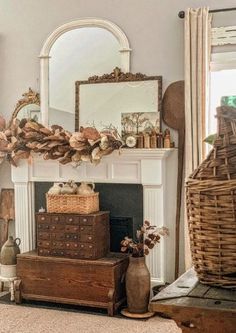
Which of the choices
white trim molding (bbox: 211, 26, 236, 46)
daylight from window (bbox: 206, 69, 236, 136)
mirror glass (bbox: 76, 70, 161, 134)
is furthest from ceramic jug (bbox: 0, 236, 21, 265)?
white trim molding (bbox: 211, 26, 236, 46)

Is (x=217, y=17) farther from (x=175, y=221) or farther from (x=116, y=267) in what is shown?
(x=116, y=267)

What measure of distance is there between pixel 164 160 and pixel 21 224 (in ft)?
5.27

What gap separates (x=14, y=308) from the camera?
14.3ft

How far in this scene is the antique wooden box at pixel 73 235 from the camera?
4305 mm

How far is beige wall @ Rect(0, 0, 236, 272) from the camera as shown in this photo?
14.8 feet

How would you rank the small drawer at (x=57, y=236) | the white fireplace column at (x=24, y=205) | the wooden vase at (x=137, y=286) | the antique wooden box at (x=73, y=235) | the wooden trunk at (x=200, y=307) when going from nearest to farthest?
the wooden trunk at (x=200, y=307), the wooden vase at (x=137, y=286), the antique wooden box at (x=73, y=235), the small drawer at (x=57, y=236), the white fireplace column at (x=24, y=205)

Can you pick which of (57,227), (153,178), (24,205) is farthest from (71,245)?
(153,178)

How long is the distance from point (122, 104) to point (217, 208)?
369 centimetres

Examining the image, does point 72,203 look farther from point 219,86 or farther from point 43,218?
point 219,86

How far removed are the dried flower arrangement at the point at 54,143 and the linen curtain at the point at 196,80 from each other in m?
0.66

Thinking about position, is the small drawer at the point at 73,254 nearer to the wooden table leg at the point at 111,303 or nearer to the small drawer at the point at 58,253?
the small drawer at the point at 58,253

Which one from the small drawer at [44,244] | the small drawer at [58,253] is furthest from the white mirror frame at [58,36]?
the small drawer at [58,253]

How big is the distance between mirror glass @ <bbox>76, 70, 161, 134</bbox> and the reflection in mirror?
12cm

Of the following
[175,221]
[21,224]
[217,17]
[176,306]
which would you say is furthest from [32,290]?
[176,306]
